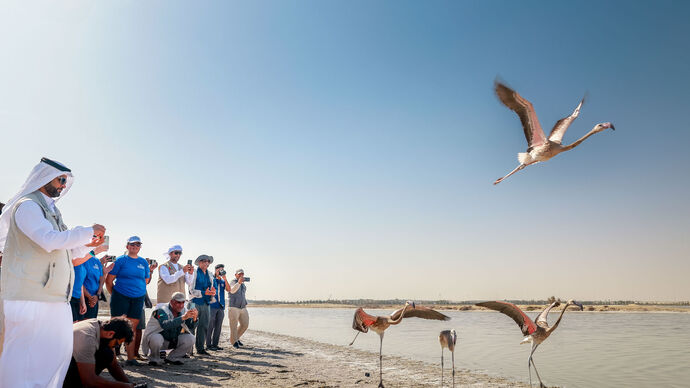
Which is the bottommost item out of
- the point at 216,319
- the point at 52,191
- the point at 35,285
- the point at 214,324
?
the point at 214,324

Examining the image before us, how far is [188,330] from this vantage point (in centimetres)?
873

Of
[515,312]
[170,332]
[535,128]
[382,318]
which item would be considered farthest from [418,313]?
[170,332]

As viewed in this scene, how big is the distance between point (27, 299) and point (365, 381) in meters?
6.09

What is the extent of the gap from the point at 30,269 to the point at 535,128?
751cm

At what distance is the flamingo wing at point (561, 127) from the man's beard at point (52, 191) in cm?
742

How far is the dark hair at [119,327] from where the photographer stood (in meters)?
4.82

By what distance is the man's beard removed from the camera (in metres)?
3.89

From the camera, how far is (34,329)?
11.6ft

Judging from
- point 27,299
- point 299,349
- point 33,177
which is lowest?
point 299,349

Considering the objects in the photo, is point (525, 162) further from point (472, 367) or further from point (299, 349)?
point (299, 349)

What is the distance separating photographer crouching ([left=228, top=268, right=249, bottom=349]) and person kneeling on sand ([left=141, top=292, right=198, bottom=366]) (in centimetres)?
358

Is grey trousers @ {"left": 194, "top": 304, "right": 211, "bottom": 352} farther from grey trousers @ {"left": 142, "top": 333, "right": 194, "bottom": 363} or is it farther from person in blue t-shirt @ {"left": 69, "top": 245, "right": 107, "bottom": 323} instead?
person in blue t-shirt @ {"left": 69, "top": 245, "right": 107, "bottom": 323}

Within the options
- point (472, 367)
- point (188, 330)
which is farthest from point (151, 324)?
point (472, 367)

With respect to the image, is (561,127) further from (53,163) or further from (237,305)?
(237,305)
